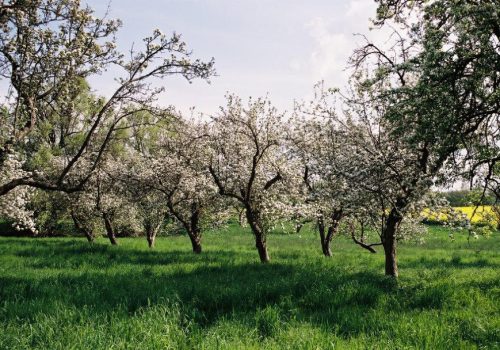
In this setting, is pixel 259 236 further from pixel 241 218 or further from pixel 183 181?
pixel 183 181

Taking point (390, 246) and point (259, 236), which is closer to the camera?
point (390, 246)

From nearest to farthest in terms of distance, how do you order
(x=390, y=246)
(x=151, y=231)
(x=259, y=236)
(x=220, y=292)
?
(x=220, y=292) < (x=390, y=246) < (x=259, y=236) < (x=151, y=231)

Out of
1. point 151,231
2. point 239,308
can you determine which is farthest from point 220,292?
point 151,231

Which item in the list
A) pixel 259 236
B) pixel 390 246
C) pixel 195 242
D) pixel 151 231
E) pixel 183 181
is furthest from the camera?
pixel 151 231

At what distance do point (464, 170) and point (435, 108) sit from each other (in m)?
2.90

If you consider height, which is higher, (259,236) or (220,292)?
(259,236)

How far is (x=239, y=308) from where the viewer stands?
935cm

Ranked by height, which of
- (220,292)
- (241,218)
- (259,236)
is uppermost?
(241,218)

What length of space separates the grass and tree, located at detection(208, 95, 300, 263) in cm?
315

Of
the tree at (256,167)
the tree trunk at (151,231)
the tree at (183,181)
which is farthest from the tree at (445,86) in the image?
the tree trunk at (151,231)

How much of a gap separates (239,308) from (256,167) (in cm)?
1089

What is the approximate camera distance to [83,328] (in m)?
7.11

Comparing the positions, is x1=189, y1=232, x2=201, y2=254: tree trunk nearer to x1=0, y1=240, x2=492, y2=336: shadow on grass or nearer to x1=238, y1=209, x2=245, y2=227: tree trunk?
x1=238, y1=209, x2=245, y2=227: tree trunk

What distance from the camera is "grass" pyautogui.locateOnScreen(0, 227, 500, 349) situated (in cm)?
692
